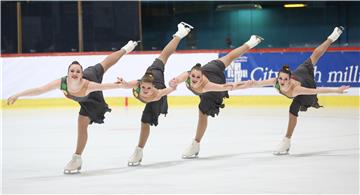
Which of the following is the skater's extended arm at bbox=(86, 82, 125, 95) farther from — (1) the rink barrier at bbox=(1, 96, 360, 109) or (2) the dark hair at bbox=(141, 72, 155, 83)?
(1) the rink barrier at bbox=(1, 96, 360, 109)

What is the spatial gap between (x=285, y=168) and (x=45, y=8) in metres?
11.8

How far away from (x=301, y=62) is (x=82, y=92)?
8.41 metres

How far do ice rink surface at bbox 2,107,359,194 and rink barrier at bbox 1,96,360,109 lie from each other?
25.4 inches

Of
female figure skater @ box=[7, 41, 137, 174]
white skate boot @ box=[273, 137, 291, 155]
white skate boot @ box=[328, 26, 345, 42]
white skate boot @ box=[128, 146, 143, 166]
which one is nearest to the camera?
female figure skater @ box=[7, 41, 137, 174]

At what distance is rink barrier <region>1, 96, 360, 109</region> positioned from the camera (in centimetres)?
1482

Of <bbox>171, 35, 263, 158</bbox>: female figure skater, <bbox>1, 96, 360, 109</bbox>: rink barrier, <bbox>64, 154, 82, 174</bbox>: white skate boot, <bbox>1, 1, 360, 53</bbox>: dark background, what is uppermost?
<bbox>1, 1, 360, 53</bbox>: dark background

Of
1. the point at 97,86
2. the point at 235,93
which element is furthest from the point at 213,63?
the point at 235,93

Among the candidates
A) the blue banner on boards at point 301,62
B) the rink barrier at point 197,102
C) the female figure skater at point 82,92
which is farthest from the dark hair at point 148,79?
the blue banner on boards at point 301,62

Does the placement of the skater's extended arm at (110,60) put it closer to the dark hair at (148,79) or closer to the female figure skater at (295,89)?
the dark hair at (148,79)

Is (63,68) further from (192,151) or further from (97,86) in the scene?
(97,86)

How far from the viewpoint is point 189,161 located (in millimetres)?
8719

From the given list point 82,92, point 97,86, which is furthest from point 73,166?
point 97,86

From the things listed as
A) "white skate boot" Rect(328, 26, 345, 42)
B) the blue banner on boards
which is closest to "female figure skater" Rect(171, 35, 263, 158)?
"white skate boot" Rect(328, 26, 345, 42)

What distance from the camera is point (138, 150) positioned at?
27.9 ft
